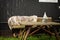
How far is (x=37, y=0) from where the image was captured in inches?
212

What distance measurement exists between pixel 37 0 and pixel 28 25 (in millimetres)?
1342

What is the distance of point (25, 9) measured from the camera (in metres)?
5.37

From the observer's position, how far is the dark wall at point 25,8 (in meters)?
5.28

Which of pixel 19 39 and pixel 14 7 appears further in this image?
pixel 14 7

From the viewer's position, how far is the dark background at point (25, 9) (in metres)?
5.28

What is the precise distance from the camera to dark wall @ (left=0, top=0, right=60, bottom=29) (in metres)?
5.28

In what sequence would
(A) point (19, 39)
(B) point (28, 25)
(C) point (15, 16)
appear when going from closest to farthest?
(B) point (28, 25), (A) point (19, 39), (C) point (15, 16)

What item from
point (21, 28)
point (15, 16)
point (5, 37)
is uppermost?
point (15, 16)

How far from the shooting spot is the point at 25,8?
5363 mm

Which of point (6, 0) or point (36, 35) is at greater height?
point (6, 0)

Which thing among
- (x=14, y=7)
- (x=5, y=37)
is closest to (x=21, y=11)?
(x=14, y=7)

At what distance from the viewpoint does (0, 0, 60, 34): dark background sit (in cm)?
528

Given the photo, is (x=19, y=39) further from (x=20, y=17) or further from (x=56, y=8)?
(x=56, y=8)

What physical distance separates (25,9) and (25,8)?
32 millimetres
